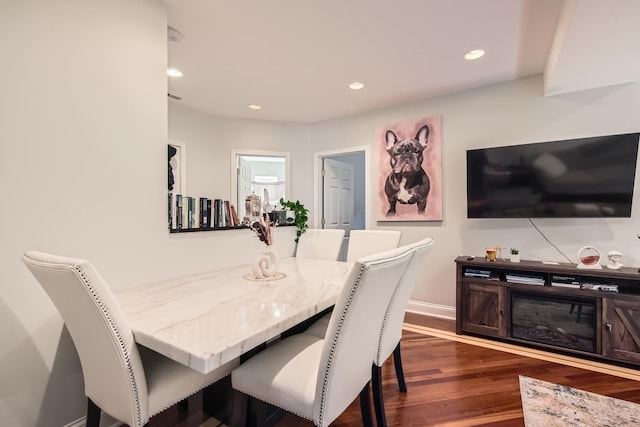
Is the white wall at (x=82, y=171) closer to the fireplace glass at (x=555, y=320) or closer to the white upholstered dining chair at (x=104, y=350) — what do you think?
the white upholstered dining chair at (x=104, y=350)

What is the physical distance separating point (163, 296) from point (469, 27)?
2.60 meters

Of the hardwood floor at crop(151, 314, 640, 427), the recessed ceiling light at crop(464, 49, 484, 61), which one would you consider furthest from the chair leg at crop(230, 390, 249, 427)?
the recessed ceiling light at crop(464, 49, 484, 61)

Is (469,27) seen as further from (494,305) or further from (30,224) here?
(30,224)

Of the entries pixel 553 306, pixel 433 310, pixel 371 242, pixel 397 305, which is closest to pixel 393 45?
pixel 371 242

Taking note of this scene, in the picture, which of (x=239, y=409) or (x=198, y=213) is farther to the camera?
(x=198, y=213)

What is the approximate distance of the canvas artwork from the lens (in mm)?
3365

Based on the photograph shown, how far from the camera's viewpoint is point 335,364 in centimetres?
107

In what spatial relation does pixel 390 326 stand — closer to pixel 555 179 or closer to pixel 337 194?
pixel 555 179

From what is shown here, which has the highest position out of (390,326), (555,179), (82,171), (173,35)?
(173,35)

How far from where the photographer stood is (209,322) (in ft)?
3.68

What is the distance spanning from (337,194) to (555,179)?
277 cm

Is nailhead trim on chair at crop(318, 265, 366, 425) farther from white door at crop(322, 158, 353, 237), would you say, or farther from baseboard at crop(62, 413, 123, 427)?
white door at crop(322, 158, 353, 237)

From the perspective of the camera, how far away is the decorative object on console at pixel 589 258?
2.39m

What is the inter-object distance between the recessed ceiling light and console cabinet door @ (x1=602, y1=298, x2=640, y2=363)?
2.17m
